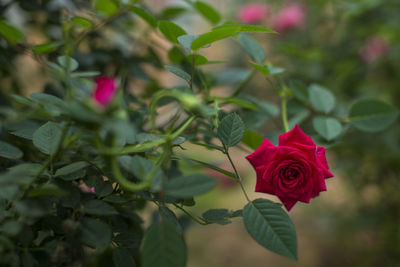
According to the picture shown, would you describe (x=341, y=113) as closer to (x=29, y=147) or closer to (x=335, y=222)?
(x=29, y=147)

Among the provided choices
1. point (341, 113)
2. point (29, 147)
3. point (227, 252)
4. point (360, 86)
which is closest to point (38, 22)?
point (29, 147)

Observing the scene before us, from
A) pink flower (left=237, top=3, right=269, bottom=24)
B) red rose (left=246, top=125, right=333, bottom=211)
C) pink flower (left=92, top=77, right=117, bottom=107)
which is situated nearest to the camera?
pink flower (left=92, top=77, right=117, bottom=107)

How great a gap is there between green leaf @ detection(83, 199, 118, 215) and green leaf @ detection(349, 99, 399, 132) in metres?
0.40

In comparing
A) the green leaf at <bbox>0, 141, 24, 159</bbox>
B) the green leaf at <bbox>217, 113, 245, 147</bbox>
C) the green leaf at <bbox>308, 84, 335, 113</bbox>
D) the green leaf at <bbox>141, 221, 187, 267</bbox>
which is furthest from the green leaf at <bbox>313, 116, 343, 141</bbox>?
the green leaf at <bbox>0, 141, 24, 159</bbox>

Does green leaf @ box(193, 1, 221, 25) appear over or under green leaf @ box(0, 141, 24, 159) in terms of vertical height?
over

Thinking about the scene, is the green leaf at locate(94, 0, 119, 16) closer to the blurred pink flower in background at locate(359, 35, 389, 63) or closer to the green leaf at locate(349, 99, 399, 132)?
the green leaf at locate(349, 99, 399, 132)

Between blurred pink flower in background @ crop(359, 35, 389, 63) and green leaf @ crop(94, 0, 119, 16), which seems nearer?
green leaf @ crop(94, 0, 119, 16)

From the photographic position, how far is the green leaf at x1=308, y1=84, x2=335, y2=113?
524 millimetres

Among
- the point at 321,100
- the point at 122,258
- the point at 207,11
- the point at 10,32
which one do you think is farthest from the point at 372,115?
the point at 10,32

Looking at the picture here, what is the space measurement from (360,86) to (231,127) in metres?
0.80

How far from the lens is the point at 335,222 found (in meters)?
1.14

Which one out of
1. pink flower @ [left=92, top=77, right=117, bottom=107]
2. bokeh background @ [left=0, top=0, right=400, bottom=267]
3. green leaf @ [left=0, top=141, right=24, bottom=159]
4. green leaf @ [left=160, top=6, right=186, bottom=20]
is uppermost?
pink flower @ [left=92, top=77, right=117, bottom=107]

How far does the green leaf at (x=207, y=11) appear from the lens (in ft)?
1.81

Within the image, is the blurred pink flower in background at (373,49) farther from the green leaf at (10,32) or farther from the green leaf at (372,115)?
the green leaf at (10,32)
